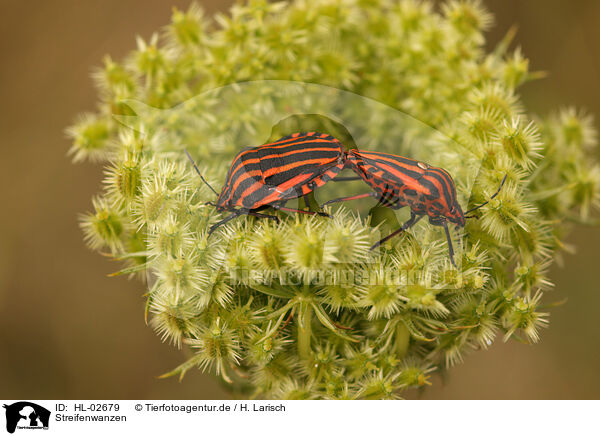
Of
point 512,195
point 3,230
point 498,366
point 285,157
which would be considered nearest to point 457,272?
point 512,195

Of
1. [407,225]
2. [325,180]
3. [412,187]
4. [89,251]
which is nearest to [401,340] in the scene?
[407,225]

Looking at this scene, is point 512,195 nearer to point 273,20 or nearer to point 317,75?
point 317,75

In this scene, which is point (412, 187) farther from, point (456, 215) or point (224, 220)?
point (224, 220)

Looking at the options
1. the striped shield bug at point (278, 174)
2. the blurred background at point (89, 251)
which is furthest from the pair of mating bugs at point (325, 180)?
the blurred background at point (89, 251)

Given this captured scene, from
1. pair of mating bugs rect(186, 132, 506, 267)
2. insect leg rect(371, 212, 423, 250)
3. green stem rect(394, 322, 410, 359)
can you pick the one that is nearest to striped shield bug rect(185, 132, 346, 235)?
pair of mating bugs rect(186, 132, 506, 267)

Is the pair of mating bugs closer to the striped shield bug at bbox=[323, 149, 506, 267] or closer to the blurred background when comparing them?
the striped shield bug at bbox=[323, 149, 506, 267]
